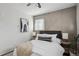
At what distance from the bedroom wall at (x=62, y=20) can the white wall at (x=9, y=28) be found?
21.7 inches

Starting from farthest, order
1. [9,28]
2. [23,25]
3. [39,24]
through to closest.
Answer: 1. [39,24]
2. [23,25]
3. [9,28]

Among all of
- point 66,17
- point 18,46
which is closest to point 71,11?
point 66,17

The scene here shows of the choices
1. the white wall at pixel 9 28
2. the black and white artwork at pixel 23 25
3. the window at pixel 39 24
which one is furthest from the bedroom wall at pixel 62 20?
the white wall at pixel 9 28

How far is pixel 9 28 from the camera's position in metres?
2.29

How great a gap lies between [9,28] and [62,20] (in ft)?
4.82

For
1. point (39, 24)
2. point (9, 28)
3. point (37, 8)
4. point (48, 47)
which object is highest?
point (37, 8)

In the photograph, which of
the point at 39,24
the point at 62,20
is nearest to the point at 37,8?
the point at 39,24

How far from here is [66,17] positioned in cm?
264

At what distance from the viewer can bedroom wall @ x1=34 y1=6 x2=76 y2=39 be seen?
8.61 feet

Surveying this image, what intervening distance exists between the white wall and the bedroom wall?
550 mm

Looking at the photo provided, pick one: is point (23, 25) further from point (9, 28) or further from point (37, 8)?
point (37, 8)

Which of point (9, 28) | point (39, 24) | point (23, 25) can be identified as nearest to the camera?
point (9, 28)

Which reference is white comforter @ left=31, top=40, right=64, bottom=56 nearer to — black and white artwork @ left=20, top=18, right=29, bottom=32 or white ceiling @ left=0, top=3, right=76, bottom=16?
black and white artwork @ left=20, top=18, right=29, bottom=32

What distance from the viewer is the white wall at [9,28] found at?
2201 mm
